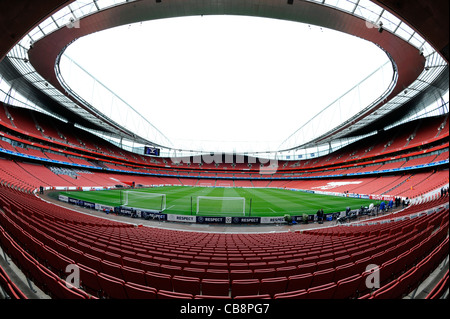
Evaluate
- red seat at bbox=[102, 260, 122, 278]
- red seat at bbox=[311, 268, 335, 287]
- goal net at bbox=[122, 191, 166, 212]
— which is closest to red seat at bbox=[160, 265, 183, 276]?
red seat at bbox=[102, 260, 122, 278]

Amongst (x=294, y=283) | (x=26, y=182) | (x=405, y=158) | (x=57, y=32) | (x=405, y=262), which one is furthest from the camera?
(x=405, y=158)

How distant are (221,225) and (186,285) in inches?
457

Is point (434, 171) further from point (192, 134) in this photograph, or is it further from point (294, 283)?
point (192, 134)

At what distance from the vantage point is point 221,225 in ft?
47.7

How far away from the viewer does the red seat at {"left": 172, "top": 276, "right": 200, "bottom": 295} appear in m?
3.31

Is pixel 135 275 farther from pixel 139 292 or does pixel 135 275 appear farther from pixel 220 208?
pixel 220 208

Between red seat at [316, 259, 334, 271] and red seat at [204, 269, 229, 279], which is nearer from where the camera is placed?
red seat at [204, 269, 229, 279]

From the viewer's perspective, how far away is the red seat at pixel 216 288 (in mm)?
3273

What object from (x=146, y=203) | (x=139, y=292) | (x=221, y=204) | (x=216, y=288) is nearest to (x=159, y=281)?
(x=139, y=292)

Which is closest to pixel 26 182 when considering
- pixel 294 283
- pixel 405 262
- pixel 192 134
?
pixel 294 283

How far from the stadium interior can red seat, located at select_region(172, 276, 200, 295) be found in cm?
2

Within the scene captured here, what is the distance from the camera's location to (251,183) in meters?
61.5

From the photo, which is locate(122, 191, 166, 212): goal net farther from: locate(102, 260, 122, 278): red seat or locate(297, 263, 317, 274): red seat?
locate(297, 263, 317, 274): red seat

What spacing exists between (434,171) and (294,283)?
3529cm
